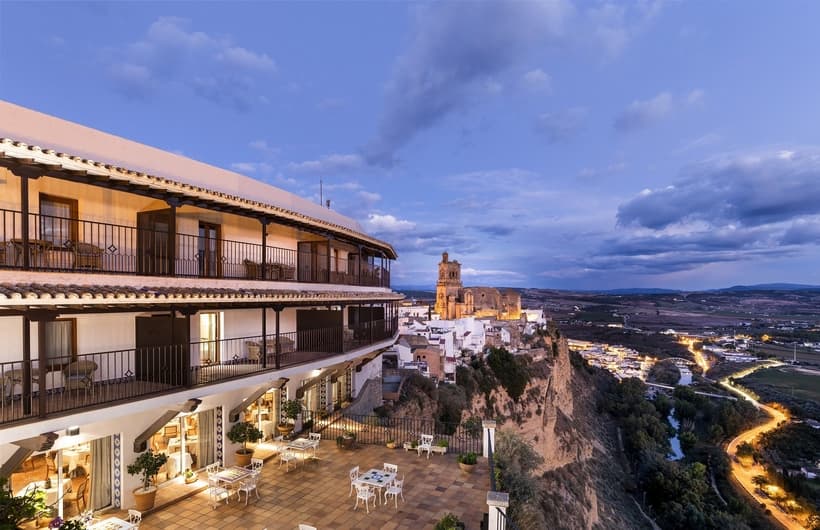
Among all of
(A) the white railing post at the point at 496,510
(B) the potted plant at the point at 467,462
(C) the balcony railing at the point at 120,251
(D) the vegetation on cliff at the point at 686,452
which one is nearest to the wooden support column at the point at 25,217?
(C) the balcony railing at the point at 120,251

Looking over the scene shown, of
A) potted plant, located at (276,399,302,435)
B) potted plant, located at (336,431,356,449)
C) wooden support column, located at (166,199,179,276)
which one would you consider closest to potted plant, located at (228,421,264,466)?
potted plant, located at (276,399,302,435)

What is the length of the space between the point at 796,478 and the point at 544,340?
1316 inches

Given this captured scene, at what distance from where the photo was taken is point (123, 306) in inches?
376

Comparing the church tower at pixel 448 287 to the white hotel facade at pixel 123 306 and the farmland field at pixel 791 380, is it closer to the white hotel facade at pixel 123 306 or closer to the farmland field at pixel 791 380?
the farmland field at pixel 791 380

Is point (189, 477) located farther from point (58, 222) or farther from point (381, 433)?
point (58, 222)

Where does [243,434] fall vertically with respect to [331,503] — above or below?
above

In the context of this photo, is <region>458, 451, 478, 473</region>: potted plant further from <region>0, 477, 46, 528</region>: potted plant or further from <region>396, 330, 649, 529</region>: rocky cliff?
<region>396, 330, 649, 529</region>: rocky cliff

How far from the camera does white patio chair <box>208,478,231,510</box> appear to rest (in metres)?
11.1

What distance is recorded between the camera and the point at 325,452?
1551 centimetres

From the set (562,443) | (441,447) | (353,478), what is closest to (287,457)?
(353,478)

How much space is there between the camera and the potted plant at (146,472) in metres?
10.4

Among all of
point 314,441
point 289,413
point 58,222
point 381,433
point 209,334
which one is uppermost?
point 58,222

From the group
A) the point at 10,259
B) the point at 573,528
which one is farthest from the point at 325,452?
the point at 573,528

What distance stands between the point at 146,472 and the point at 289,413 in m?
5.82
